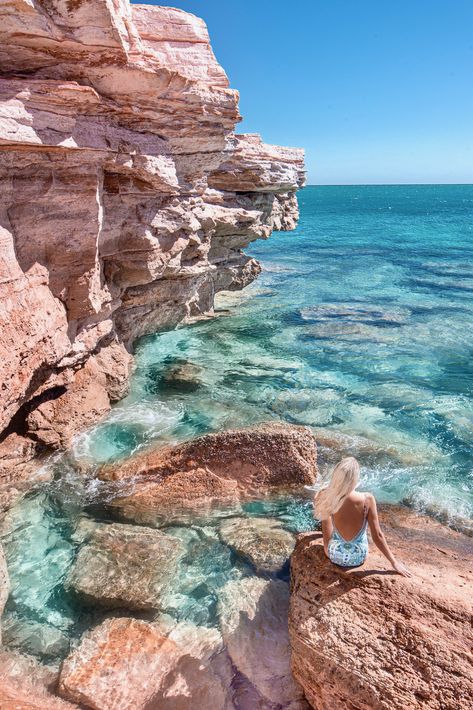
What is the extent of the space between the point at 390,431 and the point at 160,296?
782 centimetres

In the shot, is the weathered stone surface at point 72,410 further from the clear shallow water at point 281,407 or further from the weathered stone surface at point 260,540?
the weathered stone surface at point 260,540

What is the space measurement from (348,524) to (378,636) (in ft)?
3.90

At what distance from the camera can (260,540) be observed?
8570 mm

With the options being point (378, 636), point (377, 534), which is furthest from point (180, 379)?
point (378, 636)

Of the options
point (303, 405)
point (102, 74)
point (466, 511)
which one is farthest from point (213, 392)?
point (102, 74)

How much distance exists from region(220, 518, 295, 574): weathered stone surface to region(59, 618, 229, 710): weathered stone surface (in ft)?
5.12

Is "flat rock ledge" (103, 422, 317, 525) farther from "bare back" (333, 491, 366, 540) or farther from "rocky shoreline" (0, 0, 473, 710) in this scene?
"bare back" (333, 491, 366, 540)

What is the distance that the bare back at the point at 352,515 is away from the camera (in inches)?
231

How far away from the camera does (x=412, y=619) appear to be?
5.43m

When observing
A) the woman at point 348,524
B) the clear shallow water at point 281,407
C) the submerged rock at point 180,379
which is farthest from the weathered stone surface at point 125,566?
the submerged rock at point 180,379

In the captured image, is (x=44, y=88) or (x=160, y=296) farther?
(x=160, y=296)

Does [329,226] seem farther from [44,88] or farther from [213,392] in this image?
[44,88]

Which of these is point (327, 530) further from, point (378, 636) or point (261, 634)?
point (261, 634)

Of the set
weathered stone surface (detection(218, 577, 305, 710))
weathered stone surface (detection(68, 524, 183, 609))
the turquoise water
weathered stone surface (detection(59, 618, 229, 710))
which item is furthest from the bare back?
the turquoise water
